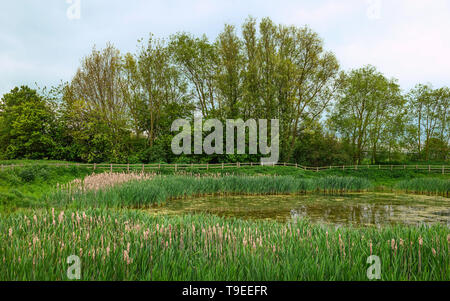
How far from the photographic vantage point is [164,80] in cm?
3109

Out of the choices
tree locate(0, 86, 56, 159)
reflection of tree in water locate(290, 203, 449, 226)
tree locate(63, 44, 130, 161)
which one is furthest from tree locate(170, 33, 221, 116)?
reflection of tree in water locate(290, 203, 449, 226)

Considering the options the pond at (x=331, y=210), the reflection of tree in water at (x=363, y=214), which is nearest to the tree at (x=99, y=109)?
the pond at (x=331, y=210)

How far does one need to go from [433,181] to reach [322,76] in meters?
16.2

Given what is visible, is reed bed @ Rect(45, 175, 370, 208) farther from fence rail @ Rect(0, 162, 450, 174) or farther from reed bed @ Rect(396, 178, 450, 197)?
fence rail @ Rect(0, 162, 450, 174)

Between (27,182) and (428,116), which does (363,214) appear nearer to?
(27,182)

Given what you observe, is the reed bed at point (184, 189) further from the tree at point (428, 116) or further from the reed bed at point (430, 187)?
the tree at point (428, 116)

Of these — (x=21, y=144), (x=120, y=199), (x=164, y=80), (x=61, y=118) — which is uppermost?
(x=164, y=80)

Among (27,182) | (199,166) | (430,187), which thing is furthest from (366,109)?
(27,182)

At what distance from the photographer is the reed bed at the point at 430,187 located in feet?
56.1

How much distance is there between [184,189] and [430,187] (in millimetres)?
15836

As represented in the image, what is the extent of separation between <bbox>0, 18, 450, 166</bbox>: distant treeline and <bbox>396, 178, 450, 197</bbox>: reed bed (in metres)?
12.7

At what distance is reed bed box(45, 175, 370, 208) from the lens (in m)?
9.97
